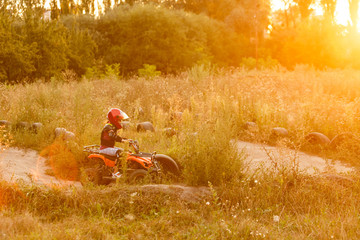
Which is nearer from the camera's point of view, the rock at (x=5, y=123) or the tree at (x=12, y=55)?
the rock at (x=5, y=123)

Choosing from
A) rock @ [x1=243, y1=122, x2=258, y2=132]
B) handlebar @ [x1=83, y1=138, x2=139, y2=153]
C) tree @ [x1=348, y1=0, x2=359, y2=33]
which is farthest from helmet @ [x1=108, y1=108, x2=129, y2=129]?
tree @ [x1=348, y1=0, x2=359, y2=33]

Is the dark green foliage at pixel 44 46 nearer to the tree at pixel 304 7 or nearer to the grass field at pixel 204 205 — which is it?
the grass field at pixel 204 205

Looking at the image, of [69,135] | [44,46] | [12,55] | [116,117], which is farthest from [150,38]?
[116,117]

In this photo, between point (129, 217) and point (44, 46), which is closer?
point (129, 217)

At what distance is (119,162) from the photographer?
18.0 ft

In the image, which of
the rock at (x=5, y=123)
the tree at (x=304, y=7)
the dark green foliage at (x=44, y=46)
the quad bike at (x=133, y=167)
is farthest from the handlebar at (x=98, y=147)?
the tree at (x=304, y=7)

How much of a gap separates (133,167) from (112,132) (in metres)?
0.57

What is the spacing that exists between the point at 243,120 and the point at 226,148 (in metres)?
4.21

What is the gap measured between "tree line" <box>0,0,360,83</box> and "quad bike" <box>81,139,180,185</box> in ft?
44.9

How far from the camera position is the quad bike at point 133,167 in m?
5.16

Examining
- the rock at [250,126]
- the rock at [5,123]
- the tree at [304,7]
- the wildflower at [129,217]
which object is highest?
the tree at [304,7]

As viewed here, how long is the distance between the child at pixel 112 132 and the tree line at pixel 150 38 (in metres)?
13.6

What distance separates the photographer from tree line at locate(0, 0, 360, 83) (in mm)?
20016

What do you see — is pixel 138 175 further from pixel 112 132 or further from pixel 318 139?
pixel 318 139
